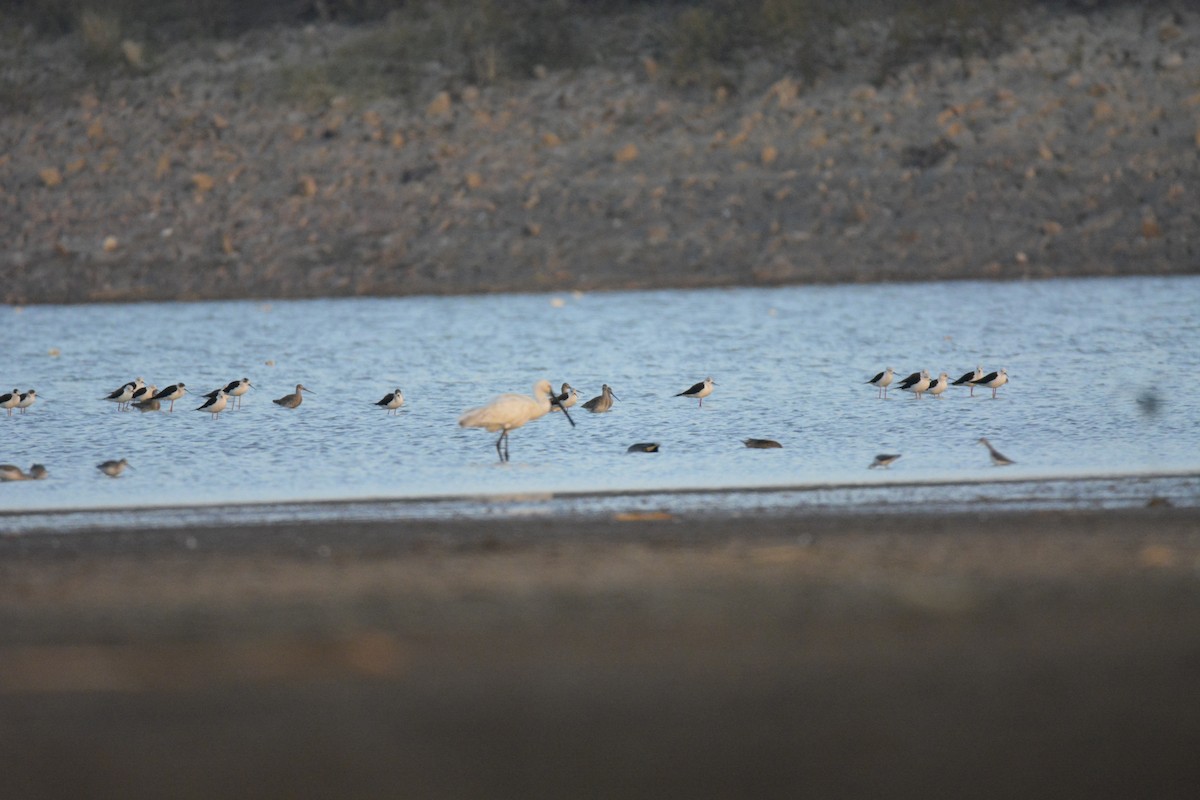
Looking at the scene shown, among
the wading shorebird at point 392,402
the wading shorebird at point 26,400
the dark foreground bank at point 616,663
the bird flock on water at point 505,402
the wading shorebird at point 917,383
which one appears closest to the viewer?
the dark foreground bank at point 616,663

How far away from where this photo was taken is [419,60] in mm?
42500

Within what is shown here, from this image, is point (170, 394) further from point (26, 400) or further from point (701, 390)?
point (701, 390)

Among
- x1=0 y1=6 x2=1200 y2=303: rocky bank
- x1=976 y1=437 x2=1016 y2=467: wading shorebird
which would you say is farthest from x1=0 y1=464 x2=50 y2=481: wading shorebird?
x1=0 y1=6 x2=1200 y2=303: rocky bank

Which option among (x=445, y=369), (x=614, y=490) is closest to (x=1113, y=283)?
(x=445, y=369)

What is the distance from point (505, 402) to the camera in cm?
1394

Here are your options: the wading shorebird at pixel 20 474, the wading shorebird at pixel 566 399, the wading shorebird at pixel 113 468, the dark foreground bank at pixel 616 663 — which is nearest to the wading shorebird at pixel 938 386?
the wading shorebird at pixel 566 399

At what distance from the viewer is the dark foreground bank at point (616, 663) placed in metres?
5.76

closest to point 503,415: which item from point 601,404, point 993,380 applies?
point 601,404

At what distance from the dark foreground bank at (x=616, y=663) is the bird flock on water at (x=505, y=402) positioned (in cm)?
396

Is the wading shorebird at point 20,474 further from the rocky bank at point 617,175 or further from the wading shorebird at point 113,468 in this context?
the rocky bank at point 617,175

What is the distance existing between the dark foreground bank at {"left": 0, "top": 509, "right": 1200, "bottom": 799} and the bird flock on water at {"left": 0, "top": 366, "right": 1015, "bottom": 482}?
3.96 meters

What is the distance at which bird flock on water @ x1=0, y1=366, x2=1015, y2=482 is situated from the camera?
539 inches

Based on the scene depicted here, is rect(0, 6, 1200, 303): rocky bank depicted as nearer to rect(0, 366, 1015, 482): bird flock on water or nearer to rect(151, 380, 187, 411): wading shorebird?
rect(0, 366, 1015, 482): bird flock on water

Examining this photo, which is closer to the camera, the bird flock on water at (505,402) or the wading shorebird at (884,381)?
the bird flock on water at (505,402)
